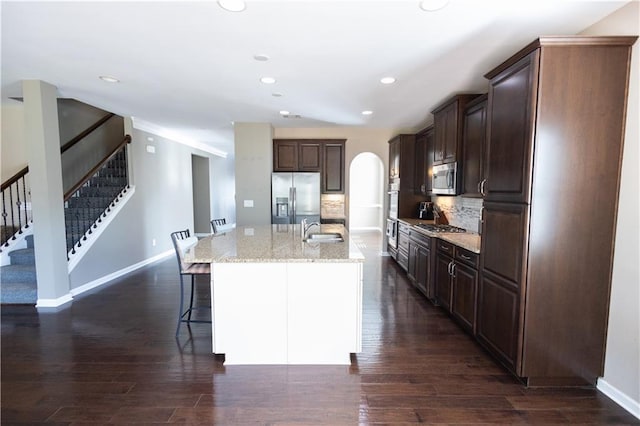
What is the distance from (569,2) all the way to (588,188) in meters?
1.18

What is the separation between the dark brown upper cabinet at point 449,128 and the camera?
355cm

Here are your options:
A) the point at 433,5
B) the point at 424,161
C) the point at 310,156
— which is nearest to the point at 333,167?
the point at 310,156

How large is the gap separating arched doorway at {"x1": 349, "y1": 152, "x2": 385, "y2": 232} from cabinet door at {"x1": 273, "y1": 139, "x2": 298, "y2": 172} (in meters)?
4.93

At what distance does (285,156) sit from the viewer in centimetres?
572

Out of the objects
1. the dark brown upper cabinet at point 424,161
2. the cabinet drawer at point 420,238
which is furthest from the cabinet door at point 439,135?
the cabinet drawer at point 420,238

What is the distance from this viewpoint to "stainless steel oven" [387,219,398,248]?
208 inches

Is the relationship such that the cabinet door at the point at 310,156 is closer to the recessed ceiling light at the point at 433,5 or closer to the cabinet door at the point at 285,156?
the cabinet door at the point at 285,156

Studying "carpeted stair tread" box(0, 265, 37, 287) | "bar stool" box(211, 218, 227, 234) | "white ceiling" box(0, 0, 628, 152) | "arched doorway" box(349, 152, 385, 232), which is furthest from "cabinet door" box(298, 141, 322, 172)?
"arched doorway" box(349, 152, 385, 232)

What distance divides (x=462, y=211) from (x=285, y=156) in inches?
128

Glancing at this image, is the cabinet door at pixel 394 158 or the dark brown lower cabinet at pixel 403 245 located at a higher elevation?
the cabinet door at pixel 394 158

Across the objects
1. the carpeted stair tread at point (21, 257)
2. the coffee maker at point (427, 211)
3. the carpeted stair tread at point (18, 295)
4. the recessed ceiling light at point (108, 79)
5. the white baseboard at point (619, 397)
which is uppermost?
the recessed ceiling light at point (108, 79)

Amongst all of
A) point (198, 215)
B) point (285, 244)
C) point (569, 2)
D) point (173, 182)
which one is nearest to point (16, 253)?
point (173, 182)

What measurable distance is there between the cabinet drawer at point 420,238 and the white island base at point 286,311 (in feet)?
5.42

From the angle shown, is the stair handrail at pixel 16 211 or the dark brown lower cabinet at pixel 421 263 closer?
the dark brown lower cabinet at pixel 421 263
